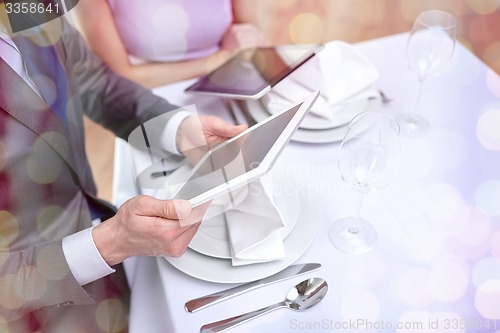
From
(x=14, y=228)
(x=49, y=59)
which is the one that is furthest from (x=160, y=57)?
(x=14, y=228)

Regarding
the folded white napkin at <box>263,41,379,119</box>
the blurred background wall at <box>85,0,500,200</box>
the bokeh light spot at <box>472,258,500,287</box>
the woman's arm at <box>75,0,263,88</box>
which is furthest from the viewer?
the blurred background wall at <box>85,0,500,200</box>

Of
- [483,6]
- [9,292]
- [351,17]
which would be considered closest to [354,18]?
[351,17]

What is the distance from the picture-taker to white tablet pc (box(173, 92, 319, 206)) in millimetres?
610

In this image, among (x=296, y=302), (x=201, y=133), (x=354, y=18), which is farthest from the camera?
(x=354, y=18)

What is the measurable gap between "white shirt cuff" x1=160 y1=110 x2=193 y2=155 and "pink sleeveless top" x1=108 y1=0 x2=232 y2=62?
713mm

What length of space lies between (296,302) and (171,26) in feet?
3.80

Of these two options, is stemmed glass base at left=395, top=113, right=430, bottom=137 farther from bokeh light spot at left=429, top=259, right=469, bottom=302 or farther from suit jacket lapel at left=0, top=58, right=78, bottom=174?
suit jacket lapel at left=0, top=58, right=78, bottom=174

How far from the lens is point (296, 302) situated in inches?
26.8

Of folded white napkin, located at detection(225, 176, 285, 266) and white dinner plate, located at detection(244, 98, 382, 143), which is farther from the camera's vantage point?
white dinner plate, located at detection(244, 98, 382, 143)

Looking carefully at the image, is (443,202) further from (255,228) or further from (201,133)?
(201,133)

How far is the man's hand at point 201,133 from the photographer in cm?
85

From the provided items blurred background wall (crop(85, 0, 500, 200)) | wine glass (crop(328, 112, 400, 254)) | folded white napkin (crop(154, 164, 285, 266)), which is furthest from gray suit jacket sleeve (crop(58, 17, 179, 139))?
blurred background wall (crop(85, 0, 500, 200))

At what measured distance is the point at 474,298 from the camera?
27.4 inches

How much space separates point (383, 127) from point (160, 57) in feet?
3.44
